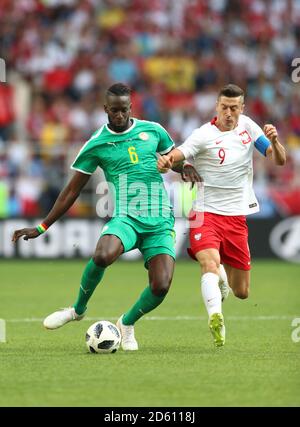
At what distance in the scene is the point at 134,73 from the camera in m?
22.8

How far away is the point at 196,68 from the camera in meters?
23.1

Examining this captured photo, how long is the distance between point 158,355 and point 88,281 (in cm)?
93

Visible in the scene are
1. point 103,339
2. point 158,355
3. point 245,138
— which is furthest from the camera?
point 245,138

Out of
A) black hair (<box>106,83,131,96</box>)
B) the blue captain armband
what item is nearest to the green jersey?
black hair (<box>106,83,131,96</box>)

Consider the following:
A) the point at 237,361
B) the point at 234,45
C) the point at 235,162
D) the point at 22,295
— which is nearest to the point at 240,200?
the point at 235,162

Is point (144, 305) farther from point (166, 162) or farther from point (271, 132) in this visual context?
point (271, 132)

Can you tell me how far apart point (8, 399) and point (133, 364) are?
1.71 meters

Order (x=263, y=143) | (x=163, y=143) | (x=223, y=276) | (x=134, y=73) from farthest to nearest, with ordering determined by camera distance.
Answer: (x=134, y=73) → (x=223, y=276) → (x=263, y=143) → (x=163, y=143)

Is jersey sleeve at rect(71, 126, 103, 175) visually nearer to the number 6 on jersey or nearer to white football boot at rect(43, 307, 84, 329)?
the number 6 on jersey

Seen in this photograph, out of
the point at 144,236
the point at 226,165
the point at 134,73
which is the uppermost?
the point at 134,73

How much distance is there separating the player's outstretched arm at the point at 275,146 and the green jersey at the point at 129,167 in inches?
41.0

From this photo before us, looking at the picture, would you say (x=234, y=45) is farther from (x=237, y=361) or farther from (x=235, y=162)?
(x=237, y=361)

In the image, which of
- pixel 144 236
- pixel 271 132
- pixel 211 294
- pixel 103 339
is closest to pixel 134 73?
pixel 144 236

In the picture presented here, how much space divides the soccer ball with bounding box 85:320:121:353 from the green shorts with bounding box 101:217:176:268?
2.32ft
